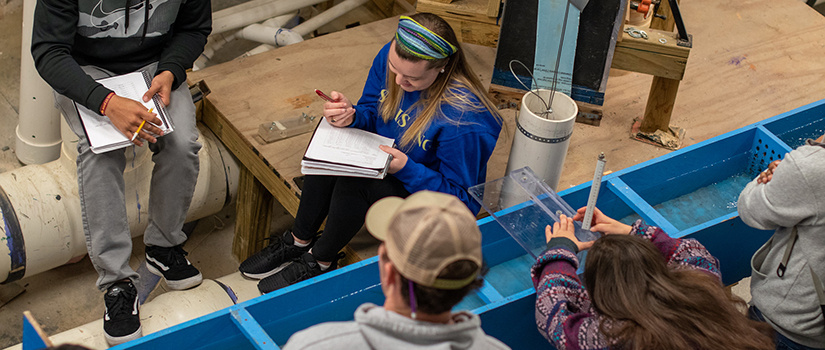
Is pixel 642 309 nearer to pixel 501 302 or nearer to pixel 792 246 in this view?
pixel 501 302

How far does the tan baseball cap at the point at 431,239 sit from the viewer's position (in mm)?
1160

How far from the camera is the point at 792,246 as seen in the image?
1988 mm

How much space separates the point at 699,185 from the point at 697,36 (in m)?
1.13

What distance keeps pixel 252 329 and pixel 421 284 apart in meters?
0.88

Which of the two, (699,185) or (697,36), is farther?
(697,36)

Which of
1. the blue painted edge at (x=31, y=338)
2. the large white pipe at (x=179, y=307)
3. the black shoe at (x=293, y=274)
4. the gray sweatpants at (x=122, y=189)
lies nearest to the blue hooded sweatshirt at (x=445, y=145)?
the black shoe at (x=293, y=274)

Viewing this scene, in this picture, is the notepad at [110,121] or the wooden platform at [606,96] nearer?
the notepad at [110,121]

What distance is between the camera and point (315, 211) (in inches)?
99.0

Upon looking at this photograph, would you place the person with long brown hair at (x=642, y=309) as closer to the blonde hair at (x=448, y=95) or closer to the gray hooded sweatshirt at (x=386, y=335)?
the gray hooded sweatshirt at (x=386, y=335)

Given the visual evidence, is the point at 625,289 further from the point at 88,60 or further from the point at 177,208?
the point at 88,60

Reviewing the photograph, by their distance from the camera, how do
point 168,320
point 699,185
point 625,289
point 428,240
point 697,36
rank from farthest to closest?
point 697,36 < point 699,185 < point 168,320 < point 625,289 < point 428,240

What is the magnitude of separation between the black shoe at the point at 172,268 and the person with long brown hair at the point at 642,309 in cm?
126

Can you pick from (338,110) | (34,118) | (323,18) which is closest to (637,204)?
(338,110)

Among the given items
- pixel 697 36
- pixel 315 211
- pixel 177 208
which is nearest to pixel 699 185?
pixel 697 36
